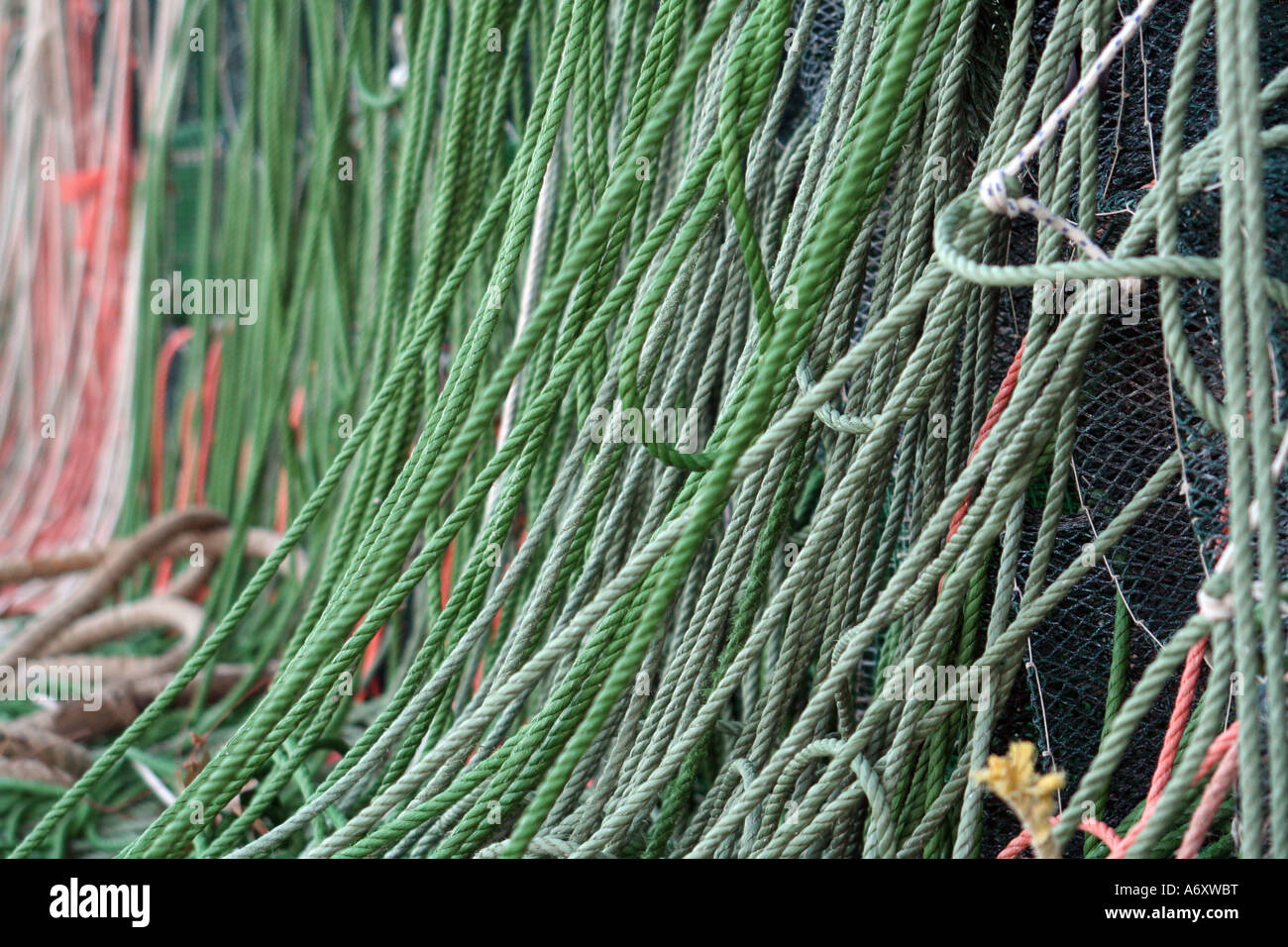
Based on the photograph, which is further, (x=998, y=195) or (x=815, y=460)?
(x=815, y=460)

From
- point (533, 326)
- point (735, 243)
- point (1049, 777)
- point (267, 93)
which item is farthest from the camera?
point (267, 93)

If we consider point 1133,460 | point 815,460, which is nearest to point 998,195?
point 1133,460

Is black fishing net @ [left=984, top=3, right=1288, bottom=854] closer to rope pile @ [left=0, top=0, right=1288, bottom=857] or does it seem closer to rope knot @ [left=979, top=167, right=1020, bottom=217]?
rope pile @ [left=0, top=0, right=1288, bottom=857]

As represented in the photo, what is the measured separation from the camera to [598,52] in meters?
1.18

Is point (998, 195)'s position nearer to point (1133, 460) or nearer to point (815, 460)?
point (1133, 460)

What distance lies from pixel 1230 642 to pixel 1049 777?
18 cm

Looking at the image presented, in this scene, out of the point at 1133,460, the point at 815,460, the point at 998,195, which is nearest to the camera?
the point at 998,195

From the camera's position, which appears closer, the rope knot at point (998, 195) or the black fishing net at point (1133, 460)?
the rope knot at point (998, 195)

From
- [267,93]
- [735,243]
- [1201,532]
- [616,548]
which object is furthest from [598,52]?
[267,93]

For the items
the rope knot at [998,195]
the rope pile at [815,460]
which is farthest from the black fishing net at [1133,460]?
the rope knot at [998,195]

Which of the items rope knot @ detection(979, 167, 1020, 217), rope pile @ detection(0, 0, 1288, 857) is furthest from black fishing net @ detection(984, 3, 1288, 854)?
rope knot @ detection(979, 167, 1020, 217)

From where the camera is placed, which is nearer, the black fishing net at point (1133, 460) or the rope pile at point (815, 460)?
the rope pile at point (815, 460)

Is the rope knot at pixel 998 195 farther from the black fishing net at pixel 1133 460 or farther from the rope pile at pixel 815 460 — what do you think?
the black fishing net at pixel 1133 460
